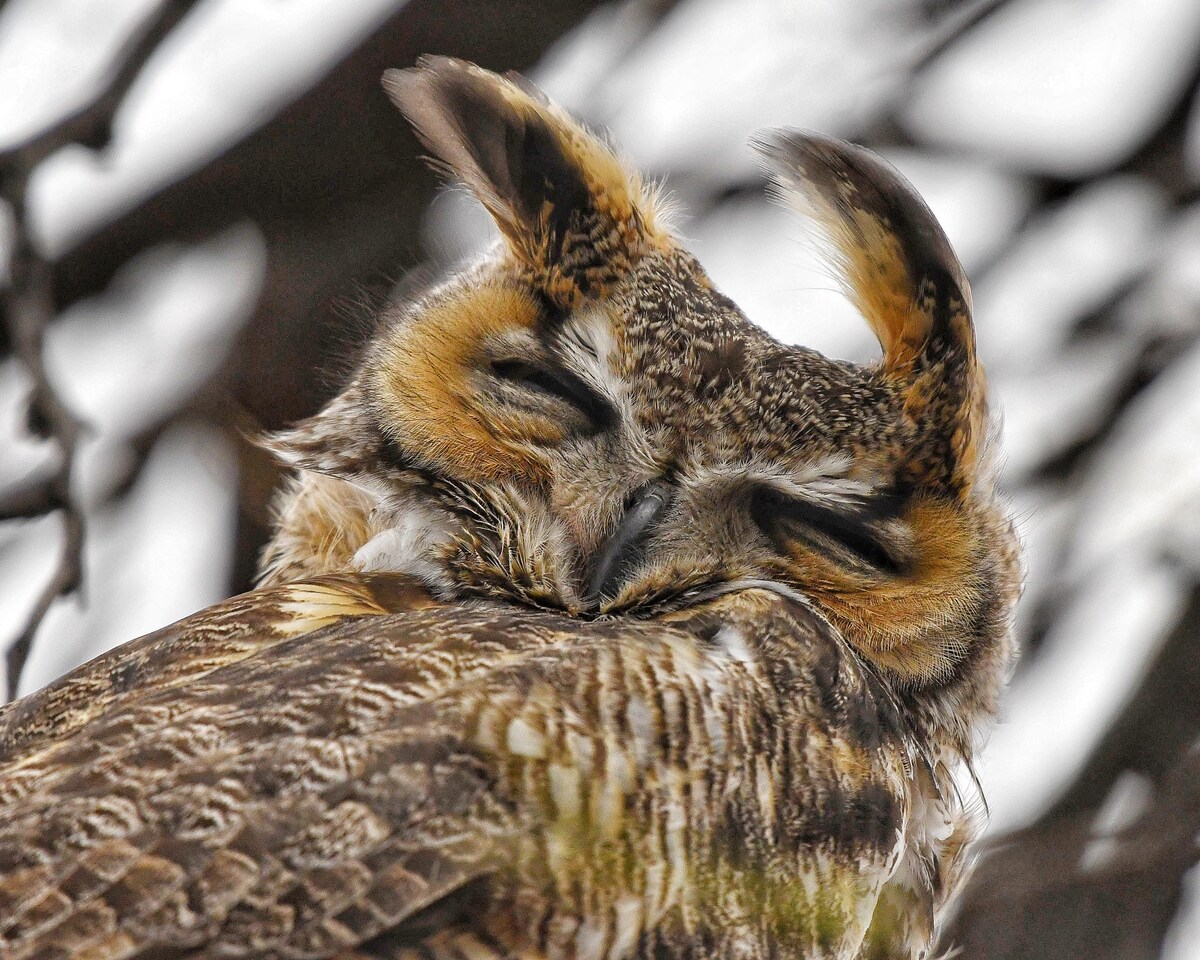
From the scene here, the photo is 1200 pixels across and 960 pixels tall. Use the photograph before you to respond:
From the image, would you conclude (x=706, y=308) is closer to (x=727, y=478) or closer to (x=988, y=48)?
(x=727, y=478)

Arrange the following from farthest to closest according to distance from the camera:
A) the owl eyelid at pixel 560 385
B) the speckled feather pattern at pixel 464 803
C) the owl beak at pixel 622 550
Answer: the owl eyelid at pixel 560 385
the owl beak at pixel 622 550
the speckled feather pattern at pixel 464 803

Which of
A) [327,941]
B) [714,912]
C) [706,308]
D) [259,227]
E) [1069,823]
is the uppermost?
[259,227]

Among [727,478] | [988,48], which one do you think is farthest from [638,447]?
[988,48]

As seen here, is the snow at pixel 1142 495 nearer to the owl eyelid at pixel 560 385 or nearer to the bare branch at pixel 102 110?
the owl eyelid at pixel 560 385

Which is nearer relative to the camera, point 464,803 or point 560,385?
point 464,803

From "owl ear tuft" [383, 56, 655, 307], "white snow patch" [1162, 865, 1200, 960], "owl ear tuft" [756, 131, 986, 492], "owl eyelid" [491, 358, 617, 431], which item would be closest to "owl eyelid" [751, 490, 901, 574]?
"owl ear tuft" [756, 131, 986, 492]

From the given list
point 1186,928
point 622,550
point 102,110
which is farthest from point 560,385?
point 1186,928

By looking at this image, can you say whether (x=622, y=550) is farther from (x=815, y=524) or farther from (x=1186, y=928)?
(x=1186, y=928)

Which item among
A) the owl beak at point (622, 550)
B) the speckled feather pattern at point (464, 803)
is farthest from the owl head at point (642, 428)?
the speckled feather pattern at point (464, 803)
